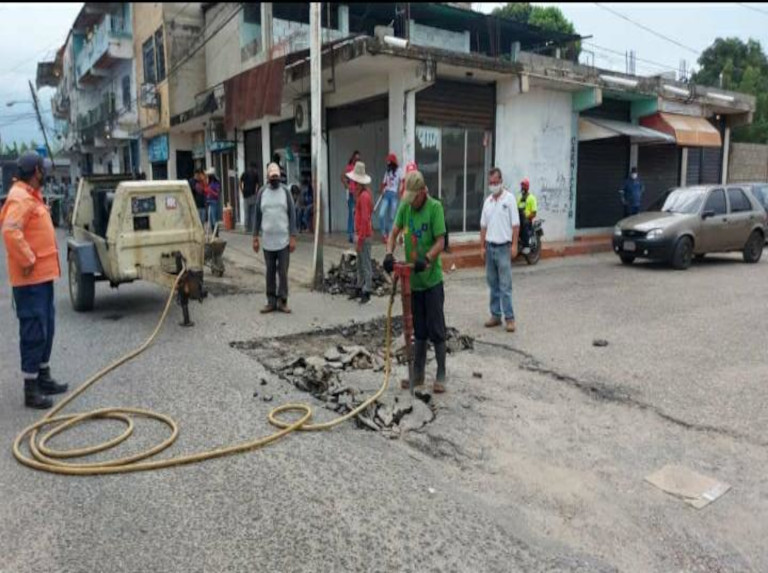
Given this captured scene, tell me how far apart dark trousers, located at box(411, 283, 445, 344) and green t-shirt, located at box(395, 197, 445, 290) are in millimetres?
69

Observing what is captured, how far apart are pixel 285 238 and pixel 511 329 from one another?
3.30 metres

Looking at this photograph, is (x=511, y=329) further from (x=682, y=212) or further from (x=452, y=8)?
(x=452, y=8)

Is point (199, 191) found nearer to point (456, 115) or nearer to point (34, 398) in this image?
point (456, 115)

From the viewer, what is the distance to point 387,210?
1270cm

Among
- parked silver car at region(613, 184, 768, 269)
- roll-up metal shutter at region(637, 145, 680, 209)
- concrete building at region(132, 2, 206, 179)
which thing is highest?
concrete building at region(132, 2, 206, 179)

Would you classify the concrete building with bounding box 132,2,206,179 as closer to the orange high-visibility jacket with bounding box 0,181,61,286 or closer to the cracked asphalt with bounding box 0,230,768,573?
the cracked asphalt with bounding box 0,230,768,573

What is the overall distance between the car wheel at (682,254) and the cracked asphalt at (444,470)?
16.8 ft

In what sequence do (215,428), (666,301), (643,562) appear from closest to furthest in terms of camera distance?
(643,562) → (215,428) → (666,301)

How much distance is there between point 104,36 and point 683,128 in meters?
25.9

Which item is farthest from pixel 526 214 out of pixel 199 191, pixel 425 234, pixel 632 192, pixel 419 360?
pixel 199 191

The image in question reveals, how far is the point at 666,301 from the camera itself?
9.60 m

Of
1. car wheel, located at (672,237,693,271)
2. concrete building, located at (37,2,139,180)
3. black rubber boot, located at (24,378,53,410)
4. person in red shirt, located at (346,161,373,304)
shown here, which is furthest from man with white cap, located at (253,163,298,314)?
concrete building, located at (37,2,139,180)

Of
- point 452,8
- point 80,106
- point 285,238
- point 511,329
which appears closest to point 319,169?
point 285,238

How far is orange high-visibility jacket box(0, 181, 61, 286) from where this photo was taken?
4.98m
